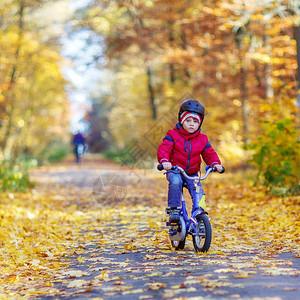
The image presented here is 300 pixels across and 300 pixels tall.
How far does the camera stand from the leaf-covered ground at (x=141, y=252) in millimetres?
4062

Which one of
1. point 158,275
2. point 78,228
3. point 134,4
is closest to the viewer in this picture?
point 158,275

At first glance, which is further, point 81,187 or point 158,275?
point 81,187

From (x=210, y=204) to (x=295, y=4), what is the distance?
483cm

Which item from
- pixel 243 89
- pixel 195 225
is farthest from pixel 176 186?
pixel 243 89

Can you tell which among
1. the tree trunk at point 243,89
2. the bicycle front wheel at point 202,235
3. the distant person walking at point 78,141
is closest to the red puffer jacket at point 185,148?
the bicycle front wheel at point 202,235

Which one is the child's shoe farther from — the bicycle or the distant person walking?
the distant person walking

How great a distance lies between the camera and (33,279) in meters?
4.79

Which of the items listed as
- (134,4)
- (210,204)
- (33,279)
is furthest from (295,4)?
(134,4)

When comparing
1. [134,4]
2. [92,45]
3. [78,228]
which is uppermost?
[134,4]

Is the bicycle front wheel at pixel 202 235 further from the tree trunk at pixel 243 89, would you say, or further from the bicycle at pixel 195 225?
the tree trunk at pixel 243 89

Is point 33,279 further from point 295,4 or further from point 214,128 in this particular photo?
point 214,128

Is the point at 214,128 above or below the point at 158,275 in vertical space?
above

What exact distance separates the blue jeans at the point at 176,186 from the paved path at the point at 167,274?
2.07 ft

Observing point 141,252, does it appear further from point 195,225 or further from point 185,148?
point 185,148
